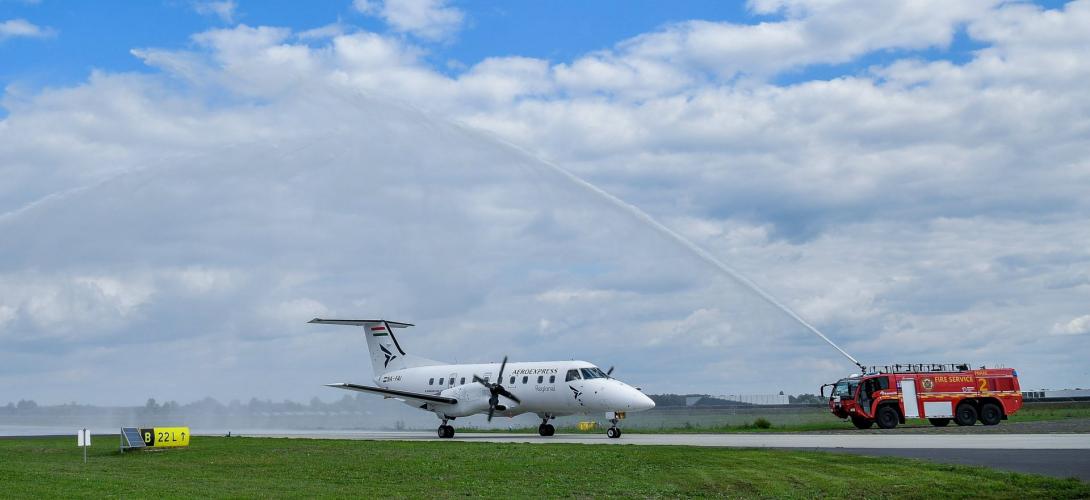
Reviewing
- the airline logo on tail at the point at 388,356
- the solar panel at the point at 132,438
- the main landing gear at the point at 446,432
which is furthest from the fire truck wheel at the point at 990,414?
the solar panel at the point at 132,438

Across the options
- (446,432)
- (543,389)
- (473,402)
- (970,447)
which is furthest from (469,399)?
(970,447)

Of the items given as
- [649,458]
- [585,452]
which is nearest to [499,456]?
[585,452]

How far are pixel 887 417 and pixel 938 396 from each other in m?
2.49

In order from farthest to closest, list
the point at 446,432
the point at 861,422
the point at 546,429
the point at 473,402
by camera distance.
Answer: the point at 446,432 → the point at 473,402 → the point at 546,429 → the point at 861,422

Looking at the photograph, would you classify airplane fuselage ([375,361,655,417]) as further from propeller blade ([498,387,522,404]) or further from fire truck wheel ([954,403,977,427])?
fire truck wheel ([954,403,977,427])

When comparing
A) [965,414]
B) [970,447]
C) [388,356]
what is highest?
[388,356]

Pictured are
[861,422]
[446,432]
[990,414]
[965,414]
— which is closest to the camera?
[990,414]

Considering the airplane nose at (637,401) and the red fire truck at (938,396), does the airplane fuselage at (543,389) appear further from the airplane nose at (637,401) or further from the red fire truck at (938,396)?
the red fire truck at (938,396)

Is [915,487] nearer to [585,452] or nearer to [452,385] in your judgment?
[585,452]

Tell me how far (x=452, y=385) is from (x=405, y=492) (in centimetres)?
3084

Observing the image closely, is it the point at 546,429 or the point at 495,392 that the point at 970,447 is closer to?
the point at 546,429

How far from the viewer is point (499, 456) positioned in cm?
2841

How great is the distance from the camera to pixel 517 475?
2250cm

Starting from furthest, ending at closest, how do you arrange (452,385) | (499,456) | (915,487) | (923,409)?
(452,385) < (923,409) < (499,456) < (915,487)
